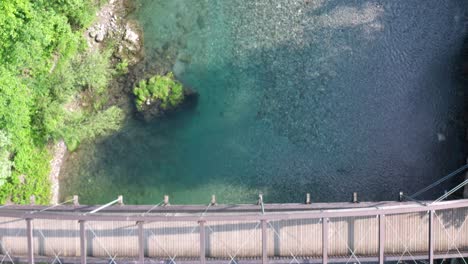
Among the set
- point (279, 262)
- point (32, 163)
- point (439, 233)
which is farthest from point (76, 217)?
point (439, 233)

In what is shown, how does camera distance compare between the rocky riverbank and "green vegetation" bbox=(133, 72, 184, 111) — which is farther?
the rocky riverbank

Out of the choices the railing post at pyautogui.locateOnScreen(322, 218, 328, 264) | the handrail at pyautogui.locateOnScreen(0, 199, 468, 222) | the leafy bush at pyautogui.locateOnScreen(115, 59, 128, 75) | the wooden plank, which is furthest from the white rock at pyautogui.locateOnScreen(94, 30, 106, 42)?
the railing post at pyautogui.locateOnScreen(322, 218, 328, 264)

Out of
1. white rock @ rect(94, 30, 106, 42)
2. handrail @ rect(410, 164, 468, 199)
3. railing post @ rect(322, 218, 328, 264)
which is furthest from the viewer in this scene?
handrail @ rect(410, 164, 468, 199)

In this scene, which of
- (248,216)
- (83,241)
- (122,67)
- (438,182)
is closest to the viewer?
(248,216)

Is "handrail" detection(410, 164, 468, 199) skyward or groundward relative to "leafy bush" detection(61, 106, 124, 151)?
groundward

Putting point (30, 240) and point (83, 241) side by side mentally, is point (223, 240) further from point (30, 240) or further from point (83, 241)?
point (30, 240)

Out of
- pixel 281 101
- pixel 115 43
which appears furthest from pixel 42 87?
pixel 281 101

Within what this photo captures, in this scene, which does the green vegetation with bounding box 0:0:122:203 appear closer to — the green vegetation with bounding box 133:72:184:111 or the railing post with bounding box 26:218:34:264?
the green vegetation with bounding box 133:72:184:111

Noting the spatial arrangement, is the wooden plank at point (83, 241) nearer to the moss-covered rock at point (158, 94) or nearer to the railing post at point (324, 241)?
the moss-covered rock at point (158, 94)
